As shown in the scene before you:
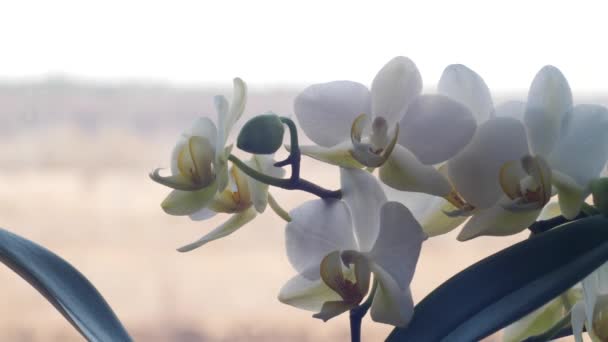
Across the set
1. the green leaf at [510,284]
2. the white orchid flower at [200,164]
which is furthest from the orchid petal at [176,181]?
the green leaf at [510,284]

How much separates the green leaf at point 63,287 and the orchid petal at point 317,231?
3.8 inches

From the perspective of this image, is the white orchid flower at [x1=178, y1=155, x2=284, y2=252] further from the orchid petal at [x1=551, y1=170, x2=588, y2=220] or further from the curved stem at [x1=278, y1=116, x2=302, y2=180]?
the orchid petal at [x1=551, y1=170, x2=588, y2=220]

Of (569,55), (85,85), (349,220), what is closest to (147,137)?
(85,85)

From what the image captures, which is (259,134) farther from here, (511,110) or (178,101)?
(178,101)

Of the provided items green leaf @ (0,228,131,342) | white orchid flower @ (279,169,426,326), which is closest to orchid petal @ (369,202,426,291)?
white orchid flower @ (279,169,426,326)

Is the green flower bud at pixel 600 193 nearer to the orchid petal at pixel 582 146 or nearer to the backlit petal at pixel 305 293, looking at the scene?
the orchid petal at pixel 582 146

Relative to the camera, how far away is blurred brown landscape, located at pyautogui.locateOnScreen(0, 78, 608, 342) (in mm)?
1040

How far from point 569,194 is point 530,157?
3cm

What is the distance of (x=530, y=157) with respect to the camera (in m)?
0.33

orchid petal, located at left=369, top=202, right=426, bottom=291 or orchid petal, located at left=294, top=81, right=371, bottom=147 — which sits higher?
orchid petal, located at left=294, top=81, right=371, bottom=147

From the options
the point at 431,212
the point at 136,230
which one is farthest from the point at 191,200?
the point at 136,230

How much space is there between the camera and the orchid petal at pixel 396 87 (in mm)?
356

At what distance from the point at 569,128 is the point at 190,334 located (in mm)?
779

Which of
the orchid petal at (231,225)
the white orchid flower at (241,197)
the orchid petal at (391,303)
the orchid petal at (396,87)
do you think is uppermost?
the orchid petal at (396,87)
